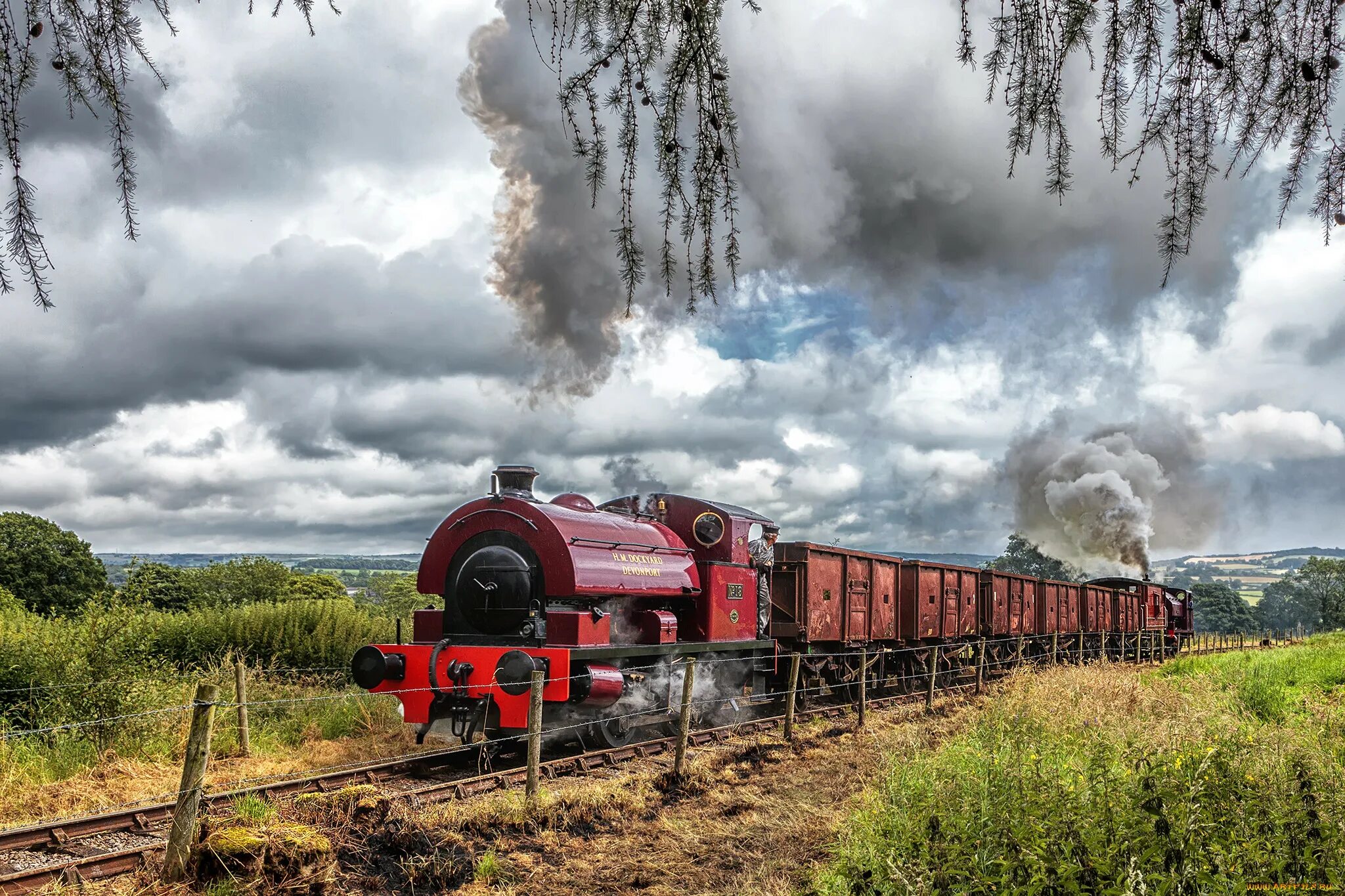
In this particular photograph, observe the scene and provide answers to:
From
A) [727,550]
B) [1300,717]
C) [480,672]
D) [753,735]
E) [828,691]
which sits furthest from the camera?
[828,691]

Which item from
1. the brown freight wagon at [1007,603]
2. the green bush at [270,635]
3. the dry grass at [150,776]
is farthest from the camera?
the brown freight wagon at [1007,603]

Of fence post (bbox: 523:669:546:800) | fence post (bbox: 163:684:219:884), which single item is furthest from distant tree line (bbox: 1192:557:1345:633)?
fence post (bbox: 163:684:219:884)

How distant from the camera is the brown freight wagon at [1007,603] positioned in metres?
20.2

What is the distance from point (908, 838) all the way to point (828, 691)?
10518mm

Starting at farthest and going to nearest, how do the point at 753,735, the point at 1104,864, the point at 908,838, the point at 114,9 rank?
the point at 753,735, the point at 908,838, the point at 1104,864, the point at 114,9

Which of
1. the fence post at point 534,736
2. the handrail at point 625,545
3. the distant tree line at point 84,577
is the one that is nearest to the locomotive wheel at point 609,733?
the handrail at point 625,545

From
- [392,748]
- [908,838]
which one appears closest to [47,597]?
[392,748]

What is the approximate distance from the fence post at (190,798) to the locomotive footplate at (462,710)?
396cm

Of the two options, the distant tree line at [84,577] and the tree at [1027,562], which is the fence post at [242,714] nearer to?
the distant tree line at [84,577]

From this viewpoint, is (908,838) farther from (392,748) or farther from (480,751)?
(392,748)

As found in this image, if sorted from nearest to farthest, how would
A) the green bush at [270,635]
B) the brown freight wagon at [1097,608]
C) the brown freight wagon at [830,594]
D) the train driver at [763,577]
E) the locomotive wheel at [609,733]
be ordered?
1. the locomotive wheel at [609,733]
2. the train driver at [763,577]
3. the brown freight wagon at [830,594]
4. the green bush at [270,635]
5. the brown freight wagon at [1097,608]

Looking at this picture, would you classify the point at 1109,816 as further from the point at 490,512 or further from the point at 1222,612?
the point at 1222,612

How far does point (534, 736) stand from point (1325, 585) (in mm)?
78664

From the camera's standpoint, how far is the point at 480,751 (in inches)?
344
